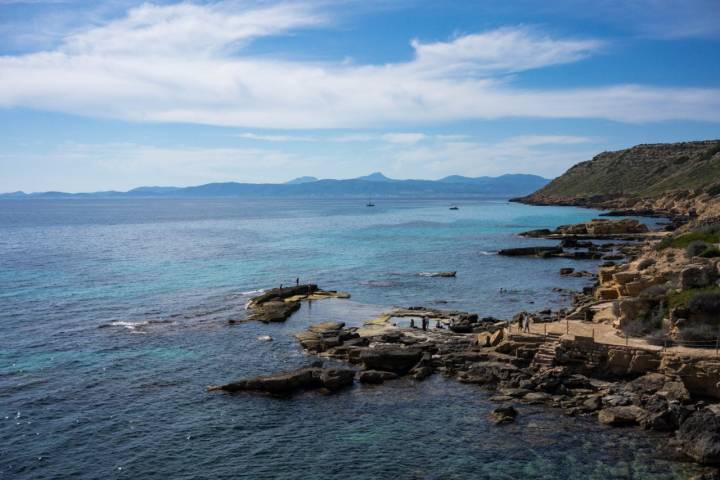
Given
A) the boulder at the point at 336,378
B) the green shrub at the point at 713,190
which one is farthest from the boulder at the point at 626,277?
the green shrub at the point at 713,190

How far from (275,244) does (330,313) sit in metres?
55.4

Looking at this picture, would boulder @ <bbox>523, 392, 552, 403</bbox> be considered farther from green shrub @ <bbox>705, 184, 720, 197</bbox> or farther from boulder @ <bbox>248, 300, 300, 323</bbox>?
green shrub @ <bbox>705, 184, 720, 197</bbox>

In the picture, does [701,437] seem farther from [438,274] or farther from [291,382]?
[438,274]

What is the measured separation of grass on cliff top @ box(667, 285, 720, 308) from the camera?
102 ft

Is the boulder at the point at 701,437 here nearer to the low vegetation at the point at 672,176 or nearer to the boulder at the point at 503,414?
the boulder at the point at 503,414

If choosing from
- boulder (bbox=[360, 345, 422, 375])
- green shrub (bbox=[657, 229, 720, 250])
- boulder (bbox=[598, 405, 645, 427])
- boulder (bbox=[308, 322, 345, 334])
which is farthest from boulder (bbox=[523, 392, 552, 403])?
green shrub (bbox=[657, 229, 720, 250])

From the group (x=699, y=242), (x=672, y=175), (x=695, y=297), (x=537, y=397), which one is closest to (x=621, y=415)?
(x=537, y=397)

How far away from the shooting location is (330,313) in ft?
156

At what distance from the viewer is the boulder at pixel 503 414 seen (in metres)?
25.6

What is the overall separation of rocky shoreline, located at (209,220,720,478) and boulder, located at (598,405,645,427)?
41 millimetres

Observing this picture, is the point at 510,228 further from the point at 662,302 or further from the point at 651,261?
the point at 662,302

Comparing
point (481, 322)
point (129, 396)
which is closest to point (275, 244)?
point (481, 322)

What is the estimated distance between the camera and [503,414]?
25.9 meters

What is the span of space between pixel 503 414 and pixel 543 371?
224 inches
